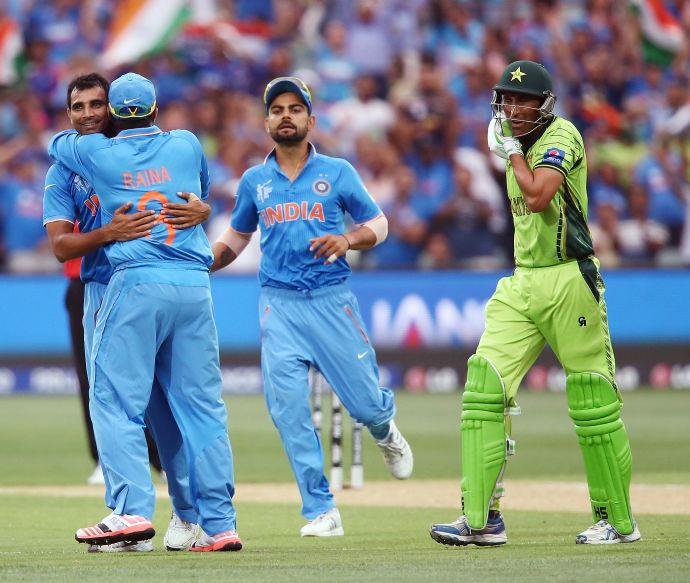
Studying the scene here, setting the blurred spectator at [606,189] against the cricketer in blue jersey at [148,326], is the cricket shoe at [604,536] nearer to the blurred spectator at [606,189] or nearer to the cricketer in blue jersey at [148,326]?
the cricketer in blue jersey at [148,326]

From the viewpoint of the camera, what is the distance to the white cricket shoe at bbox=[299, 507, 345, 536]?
7.52m

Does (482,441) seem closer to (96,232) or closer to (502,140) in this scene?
(502,140)

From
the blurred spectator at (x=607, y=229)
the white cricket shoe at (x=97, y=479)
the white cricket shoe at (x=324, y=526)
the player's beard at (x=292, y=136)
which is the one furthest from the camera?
the blurred spectator at (x=607, y=229)

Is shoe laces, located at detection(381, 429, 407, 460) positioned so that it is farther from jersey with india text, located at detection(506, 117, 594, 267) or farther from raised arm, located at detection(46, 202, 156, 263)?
raised arm, located at detection(46, 202, 156, 263)

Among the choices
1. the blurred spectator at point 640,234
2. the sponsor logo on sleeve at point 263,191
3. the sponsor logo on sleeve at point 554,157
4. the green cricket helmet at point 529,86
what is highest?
the green cricket helmet at point 529,86

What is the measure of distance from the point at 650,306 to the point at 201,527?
506 inches

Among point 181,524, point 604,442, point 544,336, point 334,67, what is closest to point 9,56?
point 334,67

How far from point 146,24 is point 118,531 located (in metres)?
15.4

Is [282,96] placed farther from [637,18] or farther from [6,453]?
[637,18]

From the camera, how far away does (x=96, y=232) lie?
22.2 ft

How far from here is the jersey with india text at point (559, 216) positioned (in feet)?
23.0

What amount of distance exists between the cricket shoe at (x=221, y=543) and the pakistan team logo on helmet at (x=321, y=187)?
1966mm

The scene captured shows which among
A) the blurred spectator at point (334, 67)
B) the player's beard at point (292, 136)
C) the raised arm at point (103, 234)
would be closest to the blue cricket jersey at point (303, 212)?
the player's beard at point (292, 136)

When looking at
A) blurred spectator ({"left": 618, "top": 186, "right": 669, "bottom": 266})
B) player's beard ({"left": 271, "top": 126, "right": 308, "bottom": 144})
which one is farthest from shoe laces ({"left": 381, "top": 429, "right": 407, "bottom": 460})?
blurred spectator ({"left": 618, "top": 186, "right": 669, "bottom": 266})
